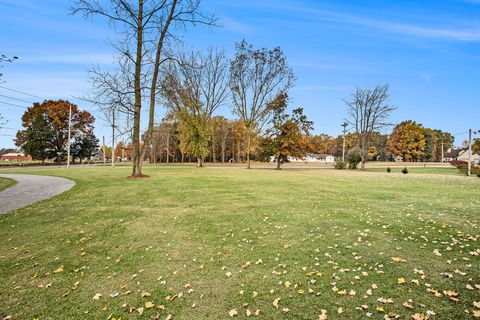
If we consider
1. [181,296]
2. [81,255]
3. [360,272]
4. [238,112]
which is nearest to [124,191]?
[81,255]

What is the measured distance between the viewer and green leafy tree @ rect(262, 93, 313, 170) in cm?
3594

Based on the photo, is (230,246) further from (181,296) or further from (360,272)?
(360,272)

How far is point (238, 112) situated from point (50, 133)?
122 feet

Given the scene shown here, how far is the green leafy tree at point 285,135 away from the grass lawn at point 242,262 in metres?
26.7

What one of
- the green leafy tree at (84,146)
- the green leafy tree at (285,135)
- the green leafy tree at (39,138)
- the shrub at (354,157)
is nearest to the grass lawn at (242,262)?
the green leafy tree at (285,135)

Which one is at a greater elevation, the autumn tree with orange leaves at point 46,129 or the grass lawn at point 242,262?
the autumn tree with orange leaves at point 46,129

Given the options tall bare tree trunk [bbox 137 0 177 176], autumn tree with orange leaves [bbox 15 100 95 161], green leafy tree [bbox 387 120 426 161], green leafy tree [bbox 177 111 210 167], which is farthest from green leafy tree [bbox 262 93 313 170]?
green leafy tree [bbox 387 120 426 161]

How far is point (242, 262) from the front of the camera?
520 cm

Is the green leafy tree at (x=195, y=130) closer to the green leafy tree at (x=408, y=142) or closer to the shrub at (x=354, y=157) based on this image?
the shrub at (x=354, y=157)

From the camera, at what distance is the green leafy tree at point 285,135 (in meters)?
35.9

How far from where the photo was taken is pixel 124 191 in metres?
13.1

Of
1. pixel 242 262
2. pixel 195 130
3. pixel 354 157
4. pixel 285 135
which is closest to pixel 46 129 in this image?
pixel 195 130

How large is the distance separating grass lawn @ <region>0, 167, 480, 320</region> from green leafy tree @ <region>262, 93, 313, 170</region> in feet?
87.5

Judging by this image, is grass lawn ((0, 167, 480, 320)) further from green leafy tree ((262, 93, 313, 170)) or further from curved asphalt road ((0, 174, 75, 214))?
green leafy tree ((262, 93, 313, 170))
